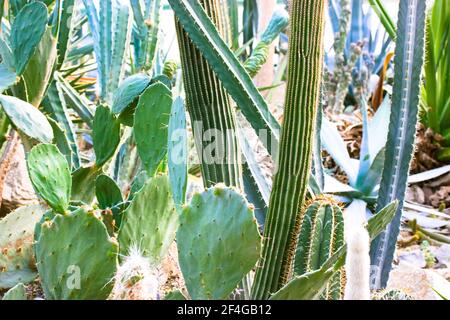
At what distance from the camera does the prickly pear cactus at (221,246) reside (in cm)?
104

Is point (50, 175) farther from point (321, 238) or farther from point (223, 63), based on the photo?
point (321, 238)

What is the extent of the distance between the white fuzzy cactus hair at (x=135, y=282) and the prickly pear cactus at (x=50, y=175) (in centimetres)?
24

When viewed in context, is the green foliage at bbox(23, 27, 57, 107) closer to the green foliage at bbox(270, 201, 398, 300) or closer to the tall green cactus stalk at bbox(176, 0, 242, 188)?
the tall green cactus stalk at bbox(176, 0, 242, 188)

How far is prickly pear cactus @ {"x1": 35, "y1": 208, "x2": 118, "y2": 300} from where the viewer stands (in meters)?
1.12

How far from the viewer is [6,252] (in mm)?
1570

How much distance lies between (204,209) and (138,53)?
1.66 meters

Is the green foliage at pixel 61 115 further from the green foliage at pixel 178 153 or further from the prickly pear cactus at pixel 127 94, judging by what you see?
the green foliage at pixel 178 153

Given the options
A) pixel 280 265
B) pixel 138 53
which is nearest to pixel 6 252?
pixel 280 265

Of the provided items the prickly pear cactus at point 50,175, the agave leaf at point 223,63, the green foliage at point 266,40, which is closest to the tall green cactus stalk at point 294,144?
the agave leaf at point 223,63

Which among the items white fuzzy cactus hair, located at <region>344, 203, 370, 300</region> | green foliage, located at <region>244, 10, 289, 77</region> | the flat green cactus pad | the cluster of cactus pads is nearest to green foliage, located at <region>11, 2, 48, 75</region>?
the cluster of cactus pads

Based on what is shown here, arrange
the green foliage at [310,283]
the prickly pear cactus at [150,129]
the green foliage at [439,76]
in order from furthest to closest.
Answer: the green foliage at [439,76] < the prickly pear cactus at [150,129] < the green foliage at [310,283]

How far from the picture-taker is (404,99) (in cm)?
150
